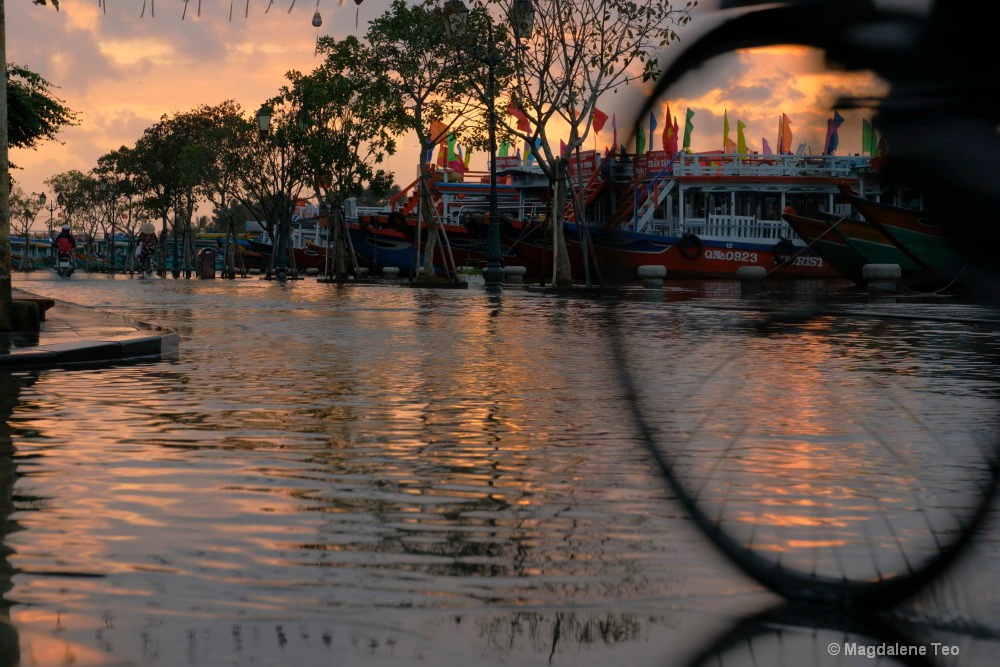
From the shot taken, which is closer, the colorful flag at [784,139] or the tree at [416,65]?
the colorful flag at [784,139]

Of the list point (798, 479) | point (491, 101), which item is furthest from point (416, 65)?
point (798, 479)

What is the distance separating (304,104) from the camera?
60.2 m

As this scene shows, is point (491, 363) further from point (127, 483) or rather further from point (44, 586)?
point (44, 586)

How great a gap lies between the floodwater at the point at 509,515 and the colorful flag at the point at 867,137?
46cm

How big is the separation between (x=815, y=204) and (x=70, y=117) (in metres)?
36.1

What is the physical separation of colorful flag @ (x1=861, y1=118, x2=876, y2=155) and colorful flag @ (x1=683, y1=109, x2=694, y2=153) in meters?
0.36

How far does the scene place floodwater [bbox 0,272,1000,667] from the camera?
12.0 feet

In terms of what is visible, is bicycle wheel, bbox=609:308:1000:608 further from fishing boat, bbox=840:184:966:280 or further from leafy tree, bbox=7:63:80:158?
leafy tree, bbox=7:63:80:158

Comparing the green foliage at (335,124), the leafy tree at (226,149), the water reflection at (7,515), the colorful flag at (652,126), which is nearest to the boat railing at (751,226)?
the colorful flag at (652,126)

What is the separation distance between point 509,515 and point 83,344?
30.2 feet

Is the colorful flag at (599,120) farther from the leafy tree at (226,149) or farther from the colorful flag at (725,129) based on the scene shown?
the leafy tree at (226,149)

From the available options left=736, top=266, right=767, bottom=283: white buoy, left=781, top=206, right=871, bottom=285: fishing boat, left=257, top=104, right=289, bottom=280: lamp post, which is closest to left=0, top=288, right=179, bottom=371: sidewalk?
left=736, top=266, right=767, bottom=283: white buoy

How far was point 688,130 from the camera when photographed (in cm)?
312

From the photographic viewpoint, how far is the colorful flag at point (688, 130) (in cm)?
304
